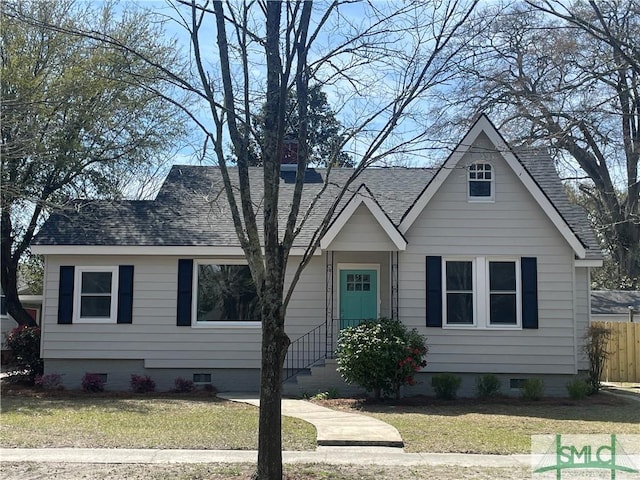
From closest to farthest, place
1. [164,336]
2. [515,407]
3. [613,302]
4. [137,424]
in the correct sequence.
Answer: [137,424] → [515,407] → [164,336] → [613,302]

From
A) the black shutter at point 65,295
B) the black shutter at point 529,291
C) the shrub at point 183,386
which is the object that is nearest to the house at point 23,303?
the black shutter at point 65,295

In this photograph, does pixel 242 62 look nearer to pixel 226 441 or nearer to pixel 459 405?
pixel 226 441

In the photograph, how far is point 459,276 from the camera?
1499 cm

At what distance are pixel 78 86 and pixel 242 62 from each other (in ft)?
37.6

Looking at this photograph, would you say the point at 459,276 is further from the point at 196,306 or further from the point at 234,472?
the point at 234,472

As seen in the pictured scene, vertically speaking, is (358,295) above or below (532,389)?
above

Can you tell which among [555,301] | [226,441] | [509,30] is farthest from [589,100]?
[226,441]

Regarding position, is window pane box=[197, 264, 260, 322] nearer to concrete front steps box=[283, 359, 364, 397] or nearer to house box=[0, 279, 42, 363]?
concrete front steps box=[283, 359, 364, 397]

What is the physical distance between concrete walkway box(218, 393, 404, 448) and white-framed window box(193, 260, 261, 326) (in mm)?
2797

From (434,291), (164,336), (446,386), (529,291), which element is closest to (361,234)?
(434,291)

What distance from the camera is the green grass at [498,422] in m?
9.03

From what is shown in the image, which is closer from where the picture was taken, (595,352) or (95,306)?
(595,352)

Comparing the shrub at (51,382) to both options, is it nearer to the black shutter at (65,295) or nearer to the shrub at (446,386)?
the black shutter at (65,295)

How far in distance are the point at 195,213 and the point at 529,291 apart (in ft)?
27.1
